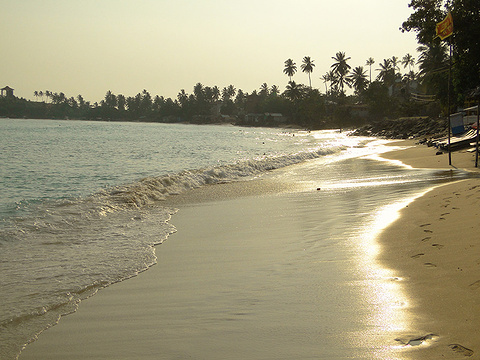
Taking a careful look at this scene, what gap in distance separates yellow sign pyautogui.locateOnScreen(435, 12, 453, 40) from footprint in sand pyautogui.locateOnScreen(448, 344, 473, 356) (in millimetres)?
14310

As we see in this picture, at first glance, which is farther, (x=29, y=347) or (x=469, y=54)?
(x=469, y=54)

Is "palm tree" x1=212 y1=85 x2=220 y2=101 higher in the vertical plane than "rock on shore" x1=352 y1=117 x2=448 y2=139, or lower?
higher

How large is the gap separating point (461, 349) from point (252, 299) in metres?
2.03

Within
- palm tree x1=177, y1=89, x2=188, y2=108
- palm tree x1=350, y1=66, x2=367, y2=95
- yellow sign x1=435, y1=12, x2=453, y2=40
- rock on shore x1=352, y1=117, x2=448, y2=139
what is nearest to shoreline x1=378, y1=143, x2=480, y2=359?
yellow sign x1=435, y1=12, x2=453, y2=40

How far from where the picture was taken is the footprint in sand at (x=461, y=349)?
2.96m

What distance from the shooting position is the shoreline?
10.6 feet

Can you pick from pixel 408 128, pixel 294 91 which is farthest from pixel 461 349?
pixel 294 91

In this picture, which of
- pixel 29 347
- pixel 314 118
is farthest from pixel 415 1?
pixel 314 118

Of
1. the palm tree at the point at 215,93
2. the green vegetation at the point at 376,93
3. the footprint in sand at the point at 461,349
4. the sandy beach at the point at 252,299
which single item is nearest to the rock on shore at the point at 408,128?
the green vegetation at the point at 376,93

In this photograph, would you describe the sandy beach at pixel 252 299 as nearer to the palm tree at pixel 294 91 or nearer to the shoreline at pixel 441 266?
the shoreline at pixel 441 266

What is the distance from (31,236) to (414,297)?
675 centimetres

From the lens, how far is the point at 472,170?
14656 mm

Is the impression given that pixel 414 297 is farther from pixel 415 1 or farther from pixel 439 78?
pixel 439 78

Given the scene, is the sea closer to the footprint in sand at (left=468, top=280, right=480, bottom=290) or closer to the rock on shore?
the footprint in sand at (left=468, top=280, right=480, bottom=290)
